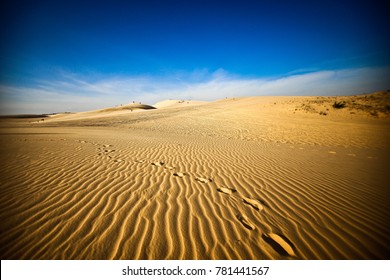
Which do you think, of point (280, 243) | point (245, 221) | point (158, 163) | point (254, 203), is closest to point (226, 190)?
point (254, 203)

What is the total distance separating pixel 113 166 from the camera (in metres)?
5.18

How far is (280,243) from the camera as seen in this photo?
244 centimetres

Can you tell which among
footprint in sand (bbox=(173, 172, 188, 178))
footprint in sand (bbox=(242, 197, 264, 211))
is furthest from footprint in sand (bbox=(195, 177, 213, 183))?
footprint in sand (bbox=(242, 197, 264, 211))

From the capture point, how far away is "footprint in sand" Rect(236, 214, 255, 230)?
2.71 m

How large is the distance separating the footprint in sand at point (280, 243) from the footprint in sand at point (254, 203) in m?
0.69

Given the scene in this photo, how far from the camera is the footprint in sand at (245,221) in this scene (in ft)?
8.89

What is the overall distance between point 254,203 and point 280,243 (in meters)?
1.01

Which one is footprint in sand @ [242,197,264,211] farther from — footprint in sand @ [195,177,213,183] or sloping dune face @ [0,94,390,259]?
footprint in sand @ [195,177,213,183]

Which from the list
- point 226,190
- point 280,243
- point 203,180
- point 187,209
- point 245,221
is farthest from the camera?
point 203,180

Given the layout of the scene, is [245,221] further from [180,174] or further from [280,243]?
[180,174]

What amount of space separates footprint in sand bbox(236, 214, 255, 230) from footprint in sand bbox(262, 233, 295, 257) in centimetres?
23

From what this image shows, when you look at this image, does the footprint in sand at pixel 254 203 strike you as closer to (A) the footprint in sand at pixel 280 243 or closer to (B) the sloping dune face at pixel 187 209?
(B) the sloping dune face at pixel 187 209

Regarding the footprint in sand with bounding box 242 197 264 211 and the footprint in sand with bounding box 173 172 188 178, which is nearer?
the footprint in sand with bounding box 242 197 264 211
